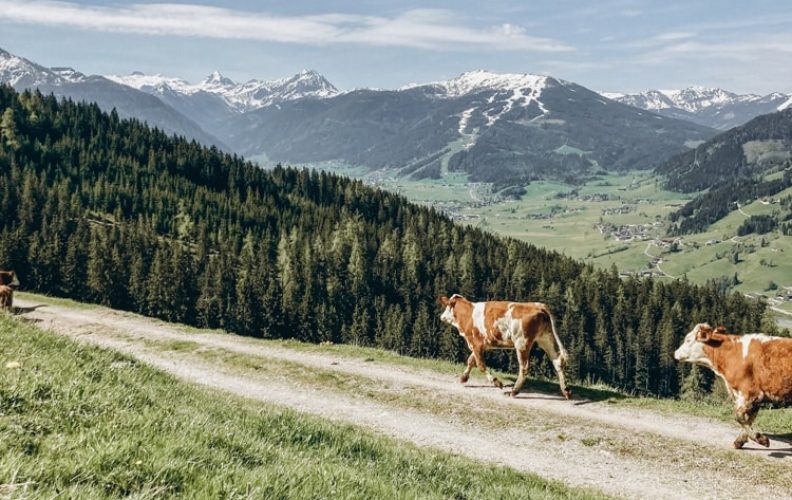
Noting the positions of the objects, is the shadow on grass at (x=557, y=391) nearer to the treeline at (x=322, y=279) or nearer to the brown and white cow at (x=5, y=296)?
the brown and white cow at (x=5, y=296)

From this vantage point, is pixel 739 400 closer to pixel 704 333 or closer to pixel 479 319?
pixel 704 333

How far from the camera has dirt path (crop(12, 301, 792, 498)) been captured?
541 inches

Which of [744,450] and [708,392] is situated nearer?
[744,450]

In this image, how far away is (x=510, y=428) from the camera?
17.5 metres

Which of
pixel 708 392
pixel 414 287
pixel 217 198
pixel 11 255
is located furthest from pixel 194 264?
pixel 708 392

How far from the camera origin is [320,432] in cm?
1067

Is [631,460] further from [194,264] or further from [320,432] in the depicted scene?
[194,264]

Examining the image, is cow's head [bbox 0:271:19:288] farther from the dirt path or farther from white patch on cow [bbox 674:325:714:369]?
white patch on cow [bbox 674:325:714:369]

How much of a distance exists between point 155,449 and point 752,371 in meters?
16.0

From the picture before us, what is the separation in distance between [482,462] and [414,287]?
122883 mm

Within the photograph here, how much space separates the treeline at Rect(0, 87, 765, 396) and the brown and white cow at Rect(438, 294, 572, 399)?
207ft

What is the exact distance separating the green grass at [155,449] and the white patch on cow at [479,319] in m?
11.1

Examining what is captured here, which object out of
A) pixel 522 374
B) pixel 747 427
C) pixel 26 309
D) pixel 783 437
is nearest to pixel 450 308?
pixel 522 374

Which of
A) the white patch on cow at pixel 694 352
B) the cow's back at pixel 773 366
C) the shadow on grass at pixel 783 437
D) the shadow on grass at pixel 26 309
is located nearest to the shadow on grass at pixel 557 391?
the white patch on cow at pixel 694 352
